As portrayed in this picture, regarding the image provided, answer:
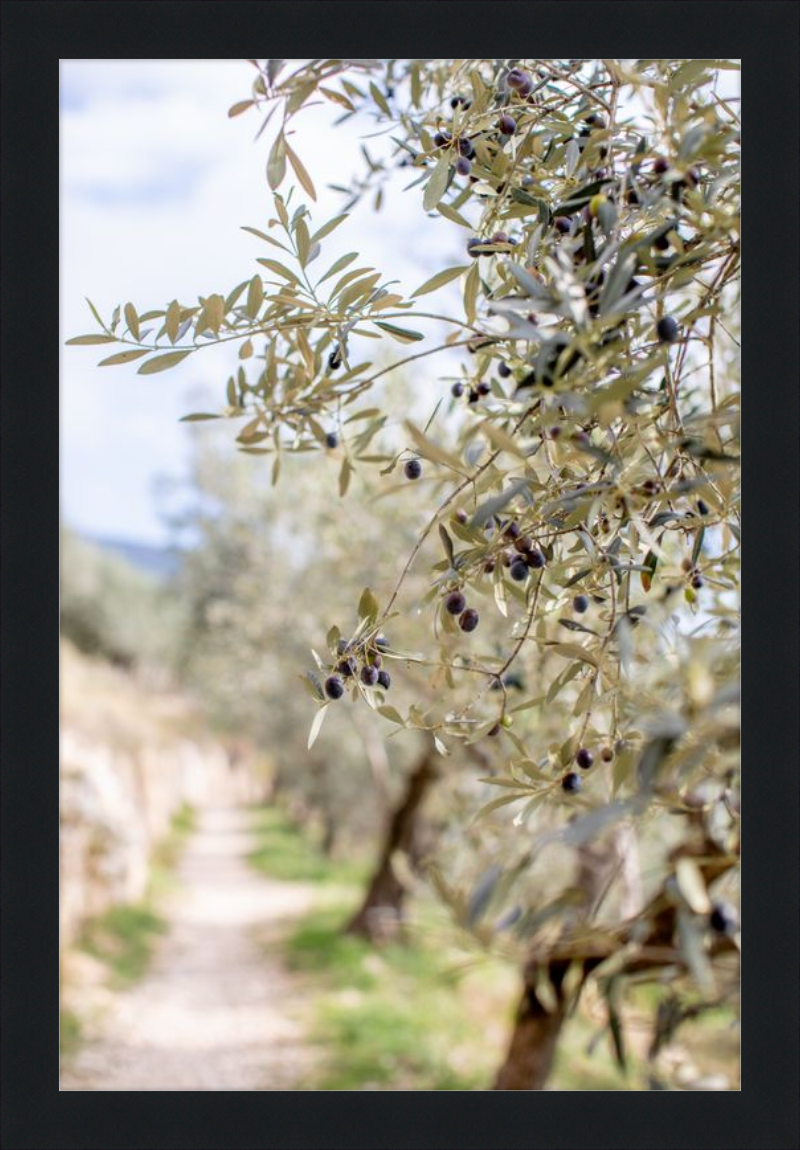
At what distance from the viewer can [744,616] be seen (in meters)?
1.46

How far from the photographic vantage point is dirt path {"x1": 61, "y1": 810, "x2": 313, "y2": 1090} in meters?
7.04

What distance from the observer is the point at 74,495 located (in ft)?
50.8

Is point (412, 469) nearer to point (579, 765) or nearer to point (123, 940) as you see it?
point (579, 765)

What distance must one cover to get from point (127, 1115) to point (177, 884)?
523 inches

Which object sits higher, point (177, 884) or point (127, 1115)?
point (127, 1115)

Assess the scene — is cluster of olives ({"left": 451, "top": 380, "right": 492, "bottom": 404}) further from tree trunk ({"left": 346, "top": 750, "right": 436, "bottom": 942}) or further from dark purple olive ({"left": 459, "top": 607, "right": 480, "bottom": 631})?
tree trunk ({"left": 346, "top": 750, "right": 436, "bottom": 942})

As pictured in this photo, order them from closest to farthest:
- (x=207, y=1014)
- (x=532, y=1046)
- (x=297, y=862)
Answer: (x=532, y=1046)
(x=207, y=1014)
(x=297, y=862)

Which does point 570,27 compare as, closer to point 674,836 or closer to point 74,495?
point 674,836

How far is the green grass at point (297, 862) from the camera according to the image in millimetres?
15450

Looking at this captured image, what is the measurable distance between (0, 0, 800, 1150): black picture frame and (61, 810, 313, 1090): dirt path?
4810 mm

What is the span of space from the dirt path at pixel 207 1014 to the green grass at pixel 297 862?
5.18 feet

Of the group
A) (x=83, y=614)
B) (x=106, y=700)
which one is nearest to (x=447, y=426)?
(x=106, y=700)

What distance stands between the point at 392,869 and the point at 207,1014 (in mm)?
2264

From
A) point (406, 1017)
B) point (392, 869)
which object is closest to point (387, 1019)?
point (406, 1017)
